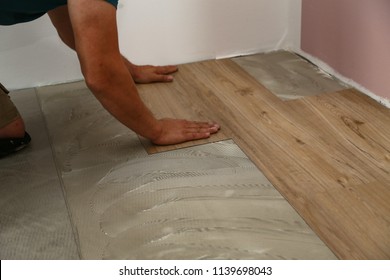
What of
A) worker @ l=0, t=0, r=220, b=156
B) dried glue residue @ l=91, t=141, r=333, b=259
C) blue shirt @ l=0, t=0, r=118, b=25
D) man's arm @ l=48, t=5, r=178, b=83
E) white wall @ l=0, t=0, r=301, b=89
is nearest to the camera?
dried glue residue @ l=91, t=141, r=333, b=259

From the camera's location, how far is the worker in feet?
3.91

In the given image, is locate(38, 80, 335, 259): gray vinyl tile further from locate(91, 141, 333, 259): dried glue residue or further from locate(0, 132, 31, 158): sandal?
locate(0, 132, 31, 158): sandal

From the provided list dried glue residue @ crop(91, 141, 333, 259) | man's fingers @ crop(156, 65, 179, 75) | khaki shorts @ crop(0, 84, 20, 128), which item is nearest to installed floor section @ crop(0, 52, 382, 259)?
dried glue residue @ crop(91, 141, 333, 259)

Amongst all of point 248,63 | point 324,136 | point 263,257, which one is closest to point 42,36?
point 248,63

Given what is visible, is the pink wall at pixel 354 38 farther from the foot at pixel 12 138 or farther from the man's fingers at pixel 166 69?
the foot at pixel 12 138

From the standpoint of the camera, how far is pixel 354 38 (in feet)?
5.84

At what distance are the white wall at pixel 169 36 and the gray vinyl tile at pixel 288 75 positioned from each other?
9 centimetres

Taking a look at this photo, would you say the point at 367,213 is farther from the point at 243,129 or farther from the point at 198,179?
the point at 243,129

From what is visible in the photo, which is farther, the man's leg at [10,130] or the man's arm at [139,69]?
the man's arm at [139,69]

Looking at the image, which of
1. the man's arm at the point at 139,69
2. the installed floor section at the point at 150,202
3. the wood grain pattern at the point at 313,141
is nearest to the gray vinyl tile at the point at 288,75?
the wood grain pattern at the point at 313,141

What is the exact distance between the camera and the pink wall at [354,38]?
64.8 inches

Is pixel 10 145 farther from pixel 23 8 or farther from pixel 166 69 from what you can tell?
pixel 166 69

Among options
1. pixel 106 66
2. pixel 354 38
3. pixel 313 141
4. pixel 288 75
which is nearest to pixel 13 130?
pixel 106 66

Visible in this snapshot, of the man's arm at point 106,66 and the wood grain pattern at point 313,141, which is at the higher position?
the man's arm at point 106,66
